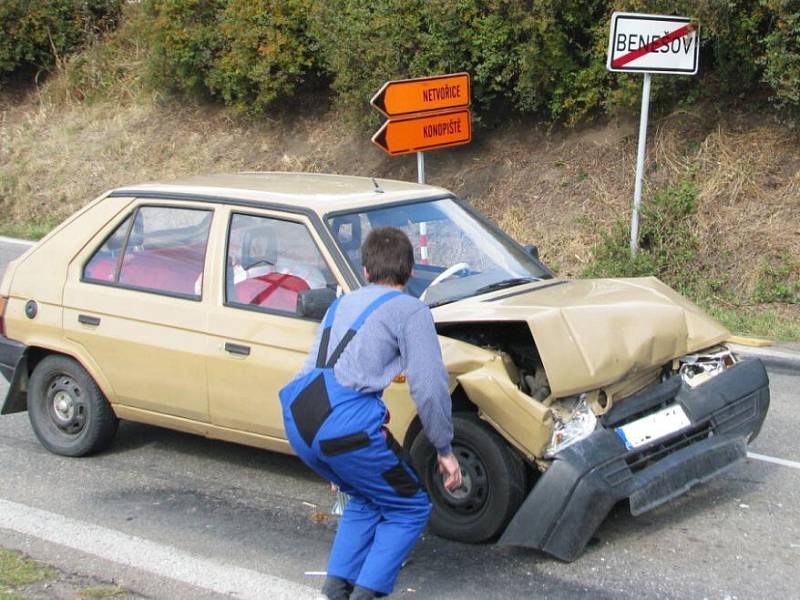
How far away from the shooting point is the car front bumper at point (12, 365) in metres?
6.70

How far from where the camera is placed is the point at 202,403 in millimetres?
5969

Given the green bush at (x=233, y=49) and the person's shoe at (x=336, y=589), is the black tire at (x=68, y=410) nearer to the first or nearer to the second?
the person's shoe at (x=336, y=589)

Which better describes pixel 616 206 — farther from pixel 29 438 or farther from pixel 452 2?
pixel 29 438

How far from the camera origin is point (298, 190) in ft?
20.4

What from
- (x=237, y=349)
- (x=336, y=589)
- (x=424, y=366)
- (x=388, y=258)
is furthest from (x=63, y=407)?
(x=424, y=366)

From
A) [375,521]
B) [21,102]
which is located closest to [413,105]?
[375,521]

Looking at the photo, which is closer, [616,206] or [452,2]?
[616,206]

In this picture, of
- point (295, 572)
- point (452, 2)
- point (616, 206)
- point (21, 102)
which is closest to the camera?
point (295, 572)

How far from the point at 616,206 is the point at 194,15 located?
9340 mm

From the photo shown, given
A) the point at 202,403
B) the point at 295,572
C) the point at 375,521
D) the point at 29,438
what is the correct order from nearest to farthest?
the point at 375,521
the point at 295,572
the point at 202,403
the point at 29,438

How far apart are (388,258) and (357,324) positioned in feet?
0.96

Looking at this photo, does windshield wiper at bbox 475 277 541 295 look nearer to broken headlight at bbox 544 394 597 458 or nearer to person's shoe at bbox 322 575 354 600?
broken headlight at bbox 544 394 597 458

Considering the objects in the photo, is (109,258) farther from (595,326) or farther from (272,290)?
(595,326)

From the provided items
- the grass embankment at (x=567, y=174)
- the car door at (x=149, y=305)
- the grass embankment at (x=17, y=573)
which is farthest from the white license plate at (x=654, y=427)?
the grass embankment at (x=567, y=174)
